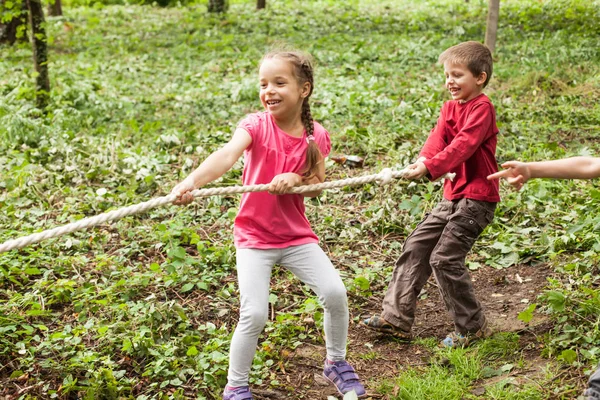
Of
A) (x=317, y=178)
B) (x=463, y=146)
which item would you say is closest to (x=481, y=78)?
(x=463, y=146)

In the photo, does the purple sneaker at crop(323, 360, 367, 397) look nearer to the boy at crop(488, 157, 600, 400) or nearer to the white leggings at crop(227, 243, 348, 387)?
the white leggings at crop(227, 243, 348, 387)

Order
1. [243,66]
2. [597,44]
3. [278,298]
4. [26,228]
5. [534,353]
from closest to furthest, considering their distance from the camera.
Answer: [534,353]
[278,298]
[26,228]
[597,44]
[243,66]

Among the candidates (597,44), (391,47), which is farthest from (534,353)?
(391,47)

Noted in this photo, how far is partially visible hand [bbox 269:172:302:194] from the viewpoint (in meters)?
3.06

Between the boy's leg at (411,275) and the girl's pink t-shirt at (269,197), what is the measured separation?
1.00 metres

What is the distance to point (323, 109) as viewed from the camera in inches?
305

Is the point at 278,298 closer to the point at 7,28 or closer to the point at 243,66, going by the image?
the point at 243,66

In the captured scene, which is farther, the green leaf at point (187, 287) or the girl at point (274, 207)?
the green leaf at point (187, 287)

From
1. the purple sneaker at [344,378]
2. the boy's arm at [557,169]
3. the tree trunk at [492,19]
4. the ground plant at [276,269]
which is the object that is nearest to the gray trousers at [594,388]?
the ground plant at [276,269]

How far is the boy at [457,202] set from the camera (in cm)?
361

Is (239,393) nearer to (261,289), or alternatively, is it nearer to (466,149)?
(261,289)

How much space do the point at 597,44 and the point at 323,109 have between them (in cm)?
490

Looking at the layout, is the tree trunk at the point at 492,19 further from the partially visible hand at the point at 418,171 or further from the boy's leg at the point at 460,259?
the partially visible hand at the point at 418,171

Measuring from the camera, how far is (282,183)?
3064 mm
